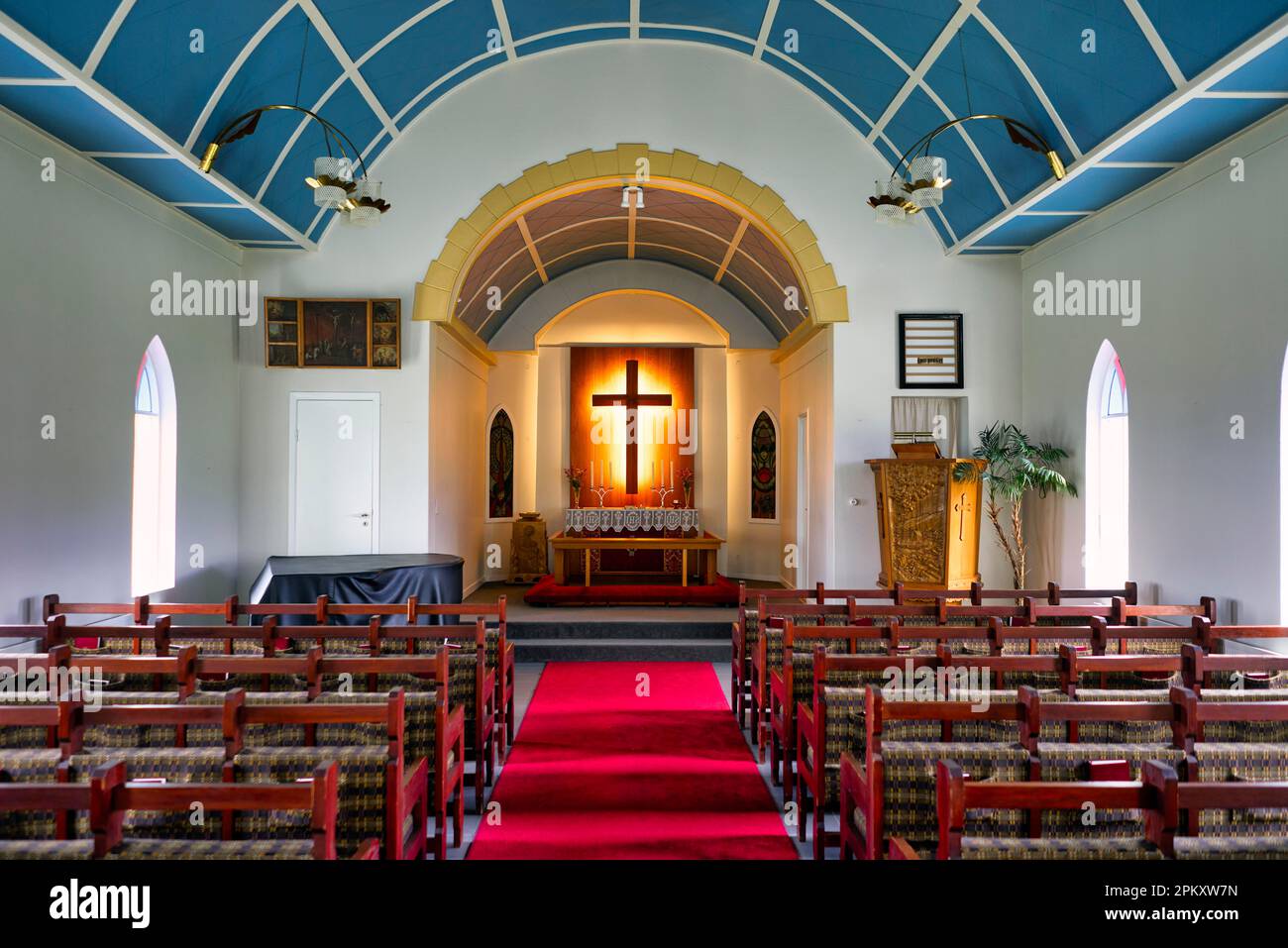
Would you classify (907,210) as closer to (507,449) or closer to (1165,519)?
(1165,519)

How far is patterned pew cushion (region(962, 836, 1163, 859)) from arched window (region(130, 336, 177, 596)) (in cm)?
712

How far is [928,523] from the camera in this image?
24.9 feet

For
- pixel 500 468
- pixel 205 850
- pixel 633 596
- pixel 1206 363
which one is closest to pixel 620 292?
pixel 500 468

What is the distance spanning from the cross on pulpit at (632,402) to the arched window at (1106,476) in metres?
6.71

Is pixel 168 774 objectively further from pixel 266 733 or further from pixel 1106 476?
pixel 1106 476

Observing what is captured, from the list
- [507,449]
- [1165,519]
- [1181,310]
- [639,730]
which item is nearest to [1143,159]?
[1181,310]

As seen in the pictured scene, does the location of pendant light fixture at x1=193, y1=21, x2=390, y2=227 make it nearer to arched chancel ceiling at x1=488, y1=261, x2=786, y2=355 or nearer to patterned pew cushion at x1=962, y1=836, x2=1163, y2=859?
patterned pew cushion at x1=962, y1=836, x2=1163, y2=859

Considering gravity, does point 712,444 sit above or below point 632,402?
below

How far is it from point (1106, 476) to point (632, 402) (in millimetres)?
7152

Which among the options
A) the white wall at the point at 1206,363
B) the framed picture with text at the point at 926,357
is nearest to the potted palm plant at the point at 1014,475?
the framed picture with text at the point at 926,357

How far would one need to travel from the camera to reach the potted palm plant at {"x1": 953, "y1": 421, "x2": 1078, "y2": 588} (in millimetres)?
7402

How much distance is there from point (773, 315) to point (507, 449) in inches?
181

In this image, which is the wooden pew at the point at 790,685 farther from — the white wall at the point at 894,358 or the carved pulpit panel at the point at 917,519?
the white wall at the point at 894,358

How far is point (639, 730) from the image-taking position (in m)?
5.72
